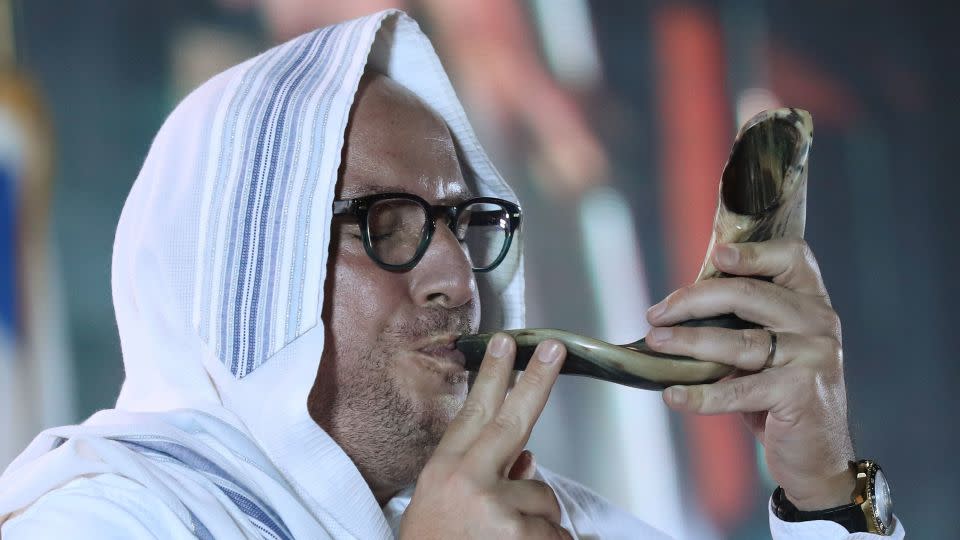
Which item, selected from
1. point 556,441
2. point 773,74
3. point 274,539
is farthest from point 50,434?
point 773,74

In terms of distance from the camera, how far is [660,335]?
96 centimetres

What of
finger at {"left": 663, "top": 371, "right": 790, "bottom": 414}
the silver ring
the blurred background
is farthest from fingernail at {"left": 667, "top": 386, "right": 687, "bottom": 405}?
the blurred background

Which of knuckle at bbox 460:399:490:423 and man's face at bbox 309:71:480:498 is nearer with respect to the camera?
knuckle at bbox 460:399:490:423

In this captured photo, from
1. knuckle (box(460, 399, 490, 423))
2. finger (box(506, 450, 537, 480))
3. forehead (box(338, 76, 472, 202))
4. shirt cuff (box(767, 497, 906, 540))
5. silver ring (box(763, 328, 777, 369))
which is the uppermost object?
forehead (box(338, 76, 472, 202))

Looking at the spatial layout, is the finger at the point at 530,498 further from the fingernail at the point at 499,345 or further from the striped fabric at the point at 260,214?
the striped fabric at the point at 260,214

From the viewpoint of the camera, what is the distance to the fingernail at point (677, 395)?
0.96 meters

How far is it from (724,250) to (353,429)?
51 centimetres

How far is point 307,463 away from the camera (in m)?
1.06

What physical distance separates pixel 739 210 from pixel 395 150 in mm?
480

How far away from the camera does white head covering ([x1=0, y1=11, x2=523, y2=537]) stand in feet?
Result: 3.45

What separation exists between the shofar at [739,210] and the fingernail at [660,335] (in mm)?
14

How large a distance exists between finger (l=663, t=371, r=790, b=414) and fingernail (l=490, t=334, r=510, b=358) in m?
0.18

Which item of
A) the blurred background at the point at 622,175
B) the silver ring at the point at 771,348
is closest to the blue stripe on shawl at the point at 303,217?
the silver ring at the point at 771,348

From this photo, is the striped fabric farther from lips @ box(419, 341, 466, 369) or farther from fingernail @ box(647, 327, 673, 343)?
fingernail @ box(647, 327, 673, 343)
